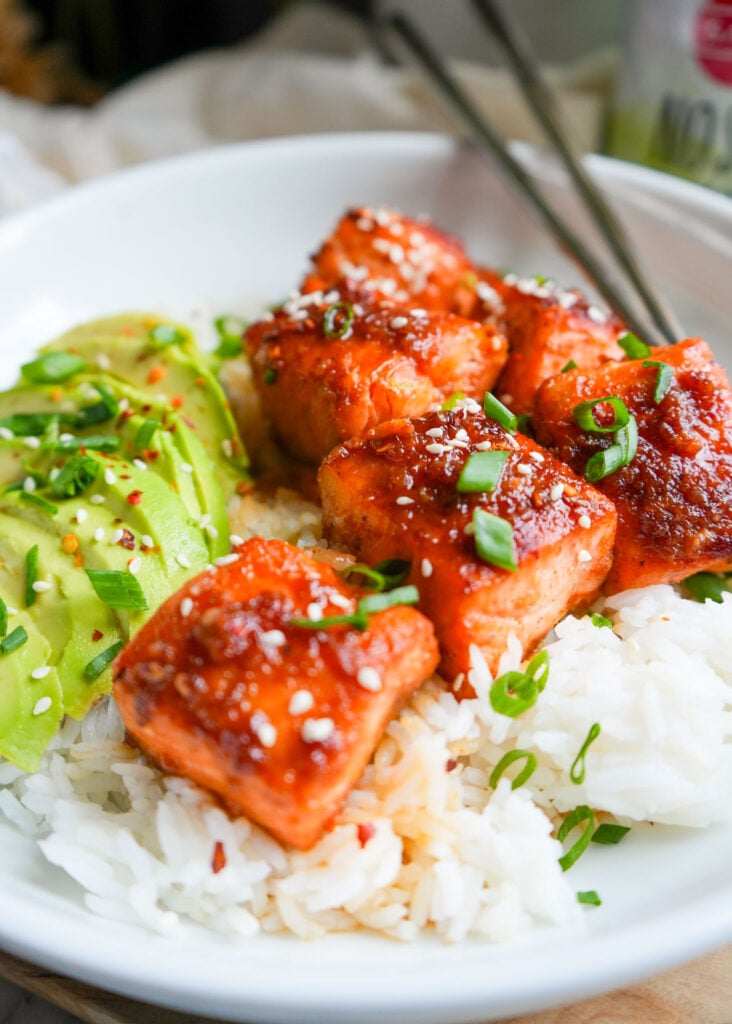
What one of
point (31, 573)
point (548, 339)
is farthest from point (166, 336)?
point (548, 339)

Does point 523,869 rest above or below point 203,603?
below

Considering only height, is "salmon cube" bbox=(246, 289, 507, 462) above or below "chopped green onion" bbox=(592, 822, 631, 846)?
above

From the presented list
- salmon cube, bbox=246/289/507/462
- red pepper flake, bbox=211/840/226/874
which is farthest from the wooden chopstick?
red pepper flake, bbox=211/840/226/874

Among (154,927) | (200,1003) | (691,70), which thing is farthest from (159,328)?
(691,70)

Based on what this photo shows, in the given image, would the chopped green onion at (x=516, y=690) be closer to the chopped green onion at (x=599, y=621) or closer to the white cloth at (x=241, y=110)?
the chopped green onion at (x=599, y=621)

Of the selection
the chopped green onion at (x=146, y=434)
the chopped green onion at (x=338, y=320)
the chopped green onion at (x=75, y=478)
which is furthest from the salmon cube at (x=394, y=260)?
the chopped green onion at (x=75, y=478)

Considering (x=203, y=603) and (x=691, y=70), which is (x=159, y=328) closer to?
(x=203, y=603)

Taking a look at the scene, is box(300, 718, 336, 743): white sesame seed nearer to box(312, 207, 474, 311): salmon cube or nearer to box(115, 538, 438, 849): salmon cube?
box(115, 538, 438, 849): salmon cube
